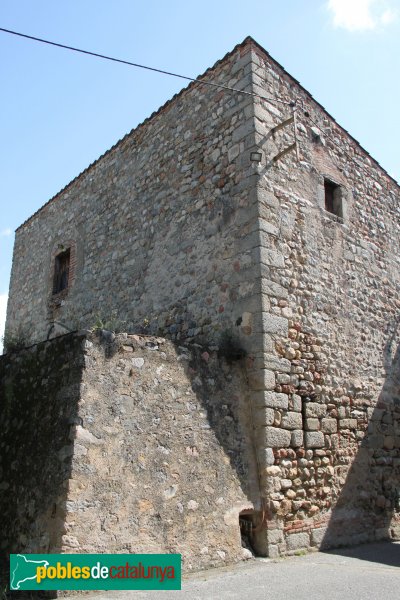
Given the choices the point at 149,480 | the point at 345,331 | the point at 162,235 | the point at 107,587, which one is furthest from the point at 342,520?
the point at 162,235

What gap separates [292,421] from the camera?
6.31 metres

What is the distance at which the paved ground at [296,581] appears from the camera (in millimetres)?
4316

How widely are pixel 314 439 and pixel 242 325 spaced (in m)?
1.64

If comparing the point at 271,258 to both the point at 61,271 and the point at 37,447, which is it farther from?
the point at 61,271

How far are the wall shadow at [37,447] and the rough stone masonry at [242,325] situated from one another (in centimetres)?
12

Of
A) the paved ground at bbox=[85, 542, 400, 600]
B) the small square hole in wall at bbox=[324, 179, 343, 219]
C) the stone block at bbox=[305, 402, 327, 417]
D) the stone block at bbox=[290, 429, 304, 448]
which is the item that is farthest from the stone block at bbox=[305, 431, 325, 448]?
the small square hole in wall at bbox=[324, 179, 343, 219]

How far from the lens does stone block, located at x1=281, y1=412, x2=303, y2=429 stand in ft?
20.4

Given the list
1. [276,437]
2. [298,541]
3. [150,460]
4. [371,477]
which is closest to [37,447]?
[150,460]

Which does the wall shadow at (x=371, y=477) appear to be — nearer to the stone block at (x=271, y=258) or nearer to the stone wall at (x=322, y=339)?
the stone wall at (x=322, y=339)

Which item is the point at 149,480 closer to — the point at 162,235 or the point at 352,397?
the point at 352,397

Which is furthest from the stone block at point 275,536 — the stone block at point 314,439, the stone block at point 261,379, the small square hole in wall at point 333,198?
the small square hole in wall at point 333,198

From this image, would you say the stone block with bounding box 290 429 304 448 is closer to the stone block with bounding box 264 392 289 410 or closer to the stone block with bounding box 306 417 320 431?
the stone block with bounding box 306 417 320 431

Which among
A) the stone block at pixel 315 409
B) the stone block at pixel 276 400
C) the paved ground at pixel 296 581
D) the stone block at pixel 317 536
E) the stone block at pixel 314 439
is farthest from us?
the stone block at pixel 315 409

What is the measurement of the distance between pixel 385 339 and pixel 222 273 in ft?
10.1
